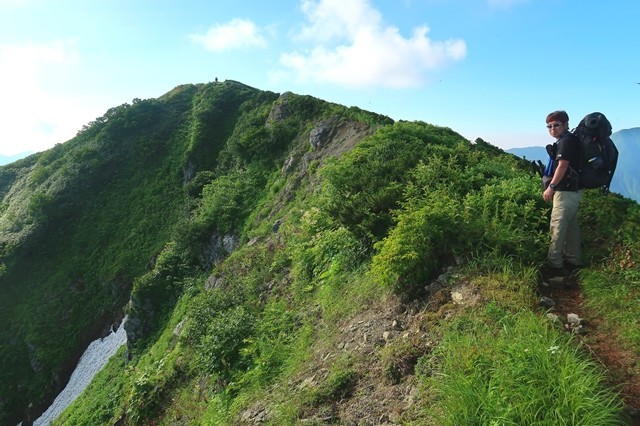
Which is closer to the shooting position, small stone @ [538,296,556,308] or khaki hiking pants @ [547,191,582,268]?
small stone @ [538,296,556,308]

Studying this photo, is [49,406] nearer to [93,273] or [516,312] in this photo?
[93,273]

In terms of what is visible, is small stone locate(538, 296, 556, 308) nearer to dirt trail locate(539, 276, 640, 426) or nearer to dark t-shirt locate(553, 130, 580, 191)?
dirt trail locate(539, 276, 640, 426)

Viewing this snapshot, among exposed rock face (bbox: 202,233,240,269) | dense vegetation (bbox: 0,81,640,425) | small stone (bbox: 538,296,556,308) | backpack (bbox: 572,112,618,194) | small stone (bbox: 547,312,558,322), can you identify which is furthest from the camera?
exposed rock face (bbox: 202,233,240,269)

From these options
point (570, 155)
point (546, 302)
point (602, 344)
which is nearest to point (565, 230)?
point (570, 155)

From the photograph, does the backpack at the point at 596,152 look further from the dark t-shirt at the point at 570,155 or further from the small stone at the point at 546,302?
the small stone at the point at 546,302

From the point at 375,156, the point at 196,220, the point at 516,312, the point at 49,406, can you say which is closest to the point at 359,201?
the point at 375,156

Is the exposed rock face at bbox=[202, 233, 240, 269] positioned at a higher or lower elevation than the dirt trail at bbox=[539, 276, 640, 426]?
lower

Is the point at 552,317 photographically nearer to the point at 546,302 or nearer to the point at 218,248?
the point at 546,302

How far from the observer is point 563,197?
6180 mm

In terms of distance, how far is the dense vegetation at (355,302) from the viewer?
413 cm

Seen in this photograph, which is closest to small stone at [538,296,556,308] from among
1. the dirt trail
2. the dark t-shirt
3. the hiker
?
the dirt trail

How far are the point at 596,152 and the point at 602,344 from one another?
3085mm

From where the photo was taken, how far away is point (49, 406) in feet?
80.7

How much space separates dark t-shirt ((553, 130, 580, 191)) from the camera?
19.9ft
